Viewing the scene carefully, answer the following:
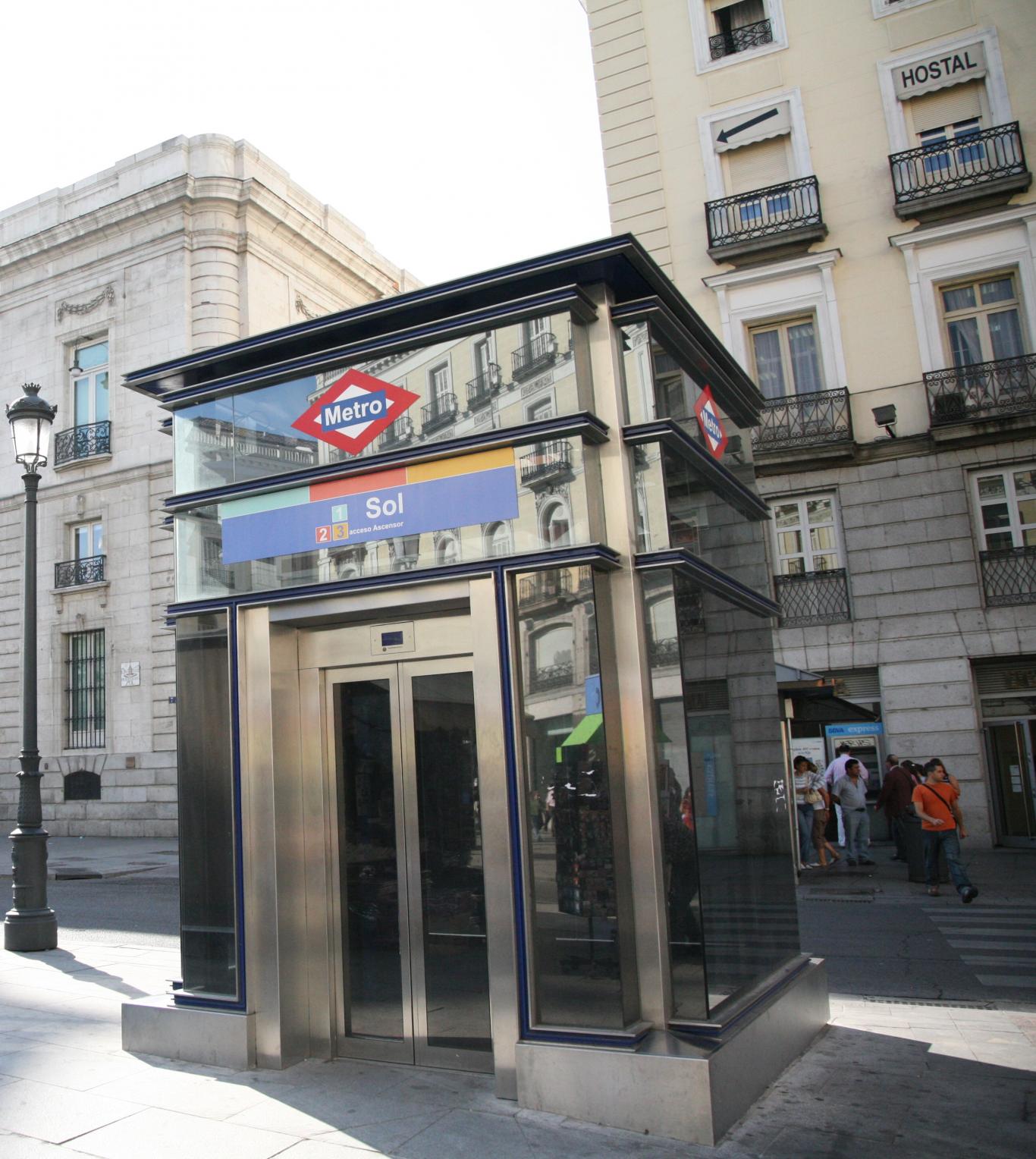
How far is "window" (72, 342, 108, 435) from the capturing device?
2747cm

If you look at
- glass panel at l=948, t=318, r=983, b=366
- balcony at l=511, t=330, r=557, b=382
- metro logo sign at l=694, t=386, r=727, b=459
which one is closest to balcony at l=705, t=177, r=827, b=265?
glass panel at l=948, t=318, r=983, b=366

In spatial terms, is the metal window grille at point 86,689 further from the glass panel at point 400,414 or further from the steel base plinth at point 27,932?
the glass panel at point 400,414

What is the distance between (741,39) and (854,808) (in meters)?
15.8

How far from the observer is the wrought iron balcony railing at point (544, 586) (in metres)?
5.08

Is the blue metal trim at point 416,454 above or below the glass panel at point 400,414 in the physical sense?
below

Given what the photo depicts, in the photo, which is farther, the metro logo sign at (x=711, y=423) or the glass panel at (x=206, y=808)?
the metro logo sign at (x=711, y=423)

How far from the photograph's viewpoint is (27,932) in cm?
1034

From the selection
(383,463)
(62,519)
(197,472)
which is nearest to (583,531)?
(383,463)

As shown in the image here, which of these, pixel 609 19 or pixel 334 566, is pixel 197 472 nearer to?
pixel 334 566

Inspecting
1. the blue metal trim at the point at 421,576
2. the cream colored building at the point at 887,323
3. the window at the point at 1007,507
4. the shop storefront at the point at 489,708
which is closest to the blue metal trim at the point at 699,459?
the shop storefront at the point at 489,708

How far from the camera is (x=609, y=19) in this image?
23.0 meters

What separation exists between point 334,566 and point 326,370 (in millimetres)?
1152

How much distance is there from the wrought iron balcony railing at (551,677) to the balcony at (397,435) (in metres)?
1.48

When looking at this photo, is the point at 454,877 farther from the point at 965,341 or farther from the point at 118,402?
the point at 118,402
